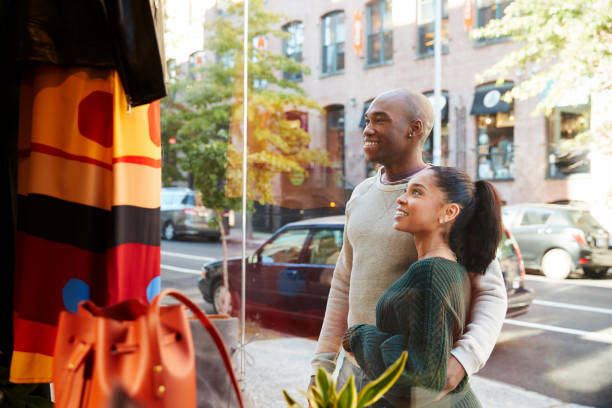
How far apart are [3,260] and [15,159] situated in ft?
1.39

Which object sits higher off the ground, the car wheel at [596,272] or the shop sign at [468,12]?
the shop sign at [468,12]

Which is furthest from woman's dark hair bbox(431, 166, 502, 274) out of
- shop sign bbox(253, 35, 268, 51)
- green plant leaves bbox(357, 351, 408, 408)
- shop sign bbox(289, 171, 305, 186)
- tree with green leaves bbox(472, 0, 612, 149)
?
shop sign bbox(253, 35, 268, 51)

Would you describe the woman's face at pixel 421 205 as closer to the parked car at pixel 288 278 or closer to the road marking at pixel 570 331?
the road marking at pixel 570 331

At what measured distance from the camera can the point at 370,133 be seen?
1.79 metres

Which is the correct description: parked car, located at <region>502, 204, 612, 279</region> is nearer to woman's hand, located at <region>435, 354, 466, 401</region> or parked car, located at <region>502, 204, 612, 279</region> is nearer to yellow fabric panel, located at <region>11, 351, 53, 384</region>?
woman's hand, located at <region>435, 354, 466, 401</region>

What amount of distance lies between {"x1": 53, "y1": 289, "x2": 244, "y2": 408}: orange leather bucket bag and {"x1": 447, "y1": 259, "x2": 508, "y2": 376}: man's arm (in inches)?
28.5

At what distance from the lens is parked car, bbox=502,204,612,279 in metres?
2.79

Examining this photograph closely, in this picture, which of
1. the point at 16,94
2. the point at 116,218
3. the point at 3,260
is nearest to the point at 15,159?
the point at 16,94

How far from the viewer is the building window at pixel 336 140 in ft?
10.7

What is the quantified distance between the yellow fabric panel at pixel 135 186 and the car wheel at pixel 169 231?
133 cm

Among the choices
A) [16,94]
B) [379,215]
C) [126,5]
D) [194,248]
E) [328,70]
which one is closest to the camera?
[379,215]

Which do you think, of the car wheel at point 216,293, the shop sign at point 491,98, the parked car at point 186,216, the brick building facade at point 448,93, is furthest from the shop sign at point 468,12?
the car wheel at point 216,293

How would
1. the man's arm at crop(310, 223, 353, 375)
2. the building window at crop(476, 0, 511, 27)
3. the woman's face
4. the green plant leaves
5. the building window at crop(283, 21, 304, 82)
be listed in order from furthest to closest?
the building window at crop(283, 21, 304, 82), the building window at crop(476, 0, 511, 27), the man's arm at crop(310, 223, 353, 375), the woman's face, the green plant leaves

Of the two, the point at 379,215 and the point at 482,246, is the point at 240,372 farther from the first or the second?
the point at 482,246
